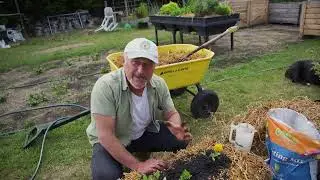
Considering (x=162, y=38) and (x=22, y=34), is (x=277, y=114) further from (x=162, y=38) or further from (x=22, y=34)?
(x=22, y=34)

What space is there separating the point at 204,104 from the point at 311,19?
5711 mm

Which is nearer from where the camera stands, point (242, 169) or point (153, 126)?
point (242, 169)

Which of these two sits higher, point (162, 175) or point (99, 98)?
point (99, 98)

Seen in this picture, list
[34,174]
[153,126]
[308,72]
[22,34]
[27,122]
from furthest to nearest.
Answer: [22,34]
[308,72]
[27,122]
[34,174]
[153,126]

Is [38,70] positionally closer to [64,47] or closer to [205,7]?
[64,47]

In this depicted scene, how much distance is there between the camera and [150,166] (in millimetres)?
2197

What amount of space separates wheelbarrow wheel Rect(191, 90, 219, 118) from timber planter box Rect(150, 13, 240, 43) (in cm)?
289

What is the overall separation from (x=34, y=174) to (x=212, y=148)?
1.88m

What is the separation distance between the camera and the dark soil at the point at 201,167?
206 cm

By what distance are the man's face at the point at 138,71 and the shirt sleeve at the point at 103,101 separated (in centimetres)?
18

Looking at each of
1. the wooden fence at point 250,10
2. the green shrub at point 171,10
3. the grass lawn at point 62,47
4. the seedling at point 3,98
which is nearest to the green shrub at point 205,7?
the green shrub at point 171,10

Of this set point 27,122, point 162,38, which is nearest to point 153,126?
point 27,122

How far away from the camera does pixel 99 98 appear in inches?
90.5

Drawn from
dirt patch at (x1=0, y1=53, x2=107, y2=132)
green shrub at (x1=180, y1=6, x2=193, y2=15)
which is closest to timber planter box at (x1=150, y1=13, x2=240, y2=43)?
green shrub at (x1=180, y1=6, x2=193, y2=15)
